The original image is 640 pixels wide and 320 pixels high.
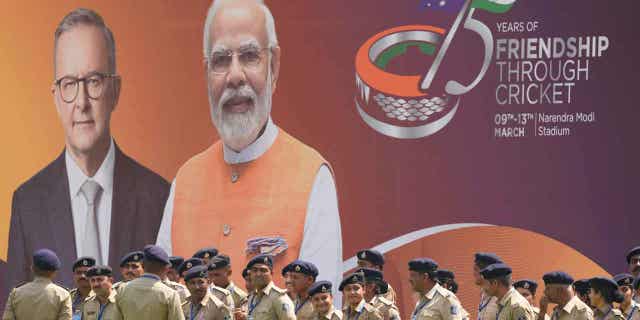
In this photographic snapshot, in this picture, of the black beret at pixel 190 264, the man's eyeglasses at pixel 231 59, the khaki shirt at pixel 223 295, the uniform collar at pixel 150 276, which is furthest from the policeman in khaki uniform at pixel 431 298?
the man's eyeglasses at pixel 231 59

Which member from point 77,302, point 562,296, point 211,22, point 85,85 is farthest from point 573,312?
point 85,85

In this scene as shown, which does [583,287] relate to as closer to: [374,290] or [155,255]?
[374,290]

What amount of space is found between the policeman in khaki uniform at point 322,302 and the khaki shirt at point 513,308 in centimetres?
136

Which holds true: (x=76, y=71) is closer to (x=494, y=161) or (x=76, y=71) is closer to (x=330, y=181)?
(x=330, y=181)

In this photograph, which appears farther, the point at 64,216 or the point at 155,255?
the point at 64,216

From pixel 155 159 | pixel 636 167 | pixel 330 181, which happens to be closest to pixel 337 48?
pixel 330 181

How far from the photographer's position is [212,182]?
53.9ft

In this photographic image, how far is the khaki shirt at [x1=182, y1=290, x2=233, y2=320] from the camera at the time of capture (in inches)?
447

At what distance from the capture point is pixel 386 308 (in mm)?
11508

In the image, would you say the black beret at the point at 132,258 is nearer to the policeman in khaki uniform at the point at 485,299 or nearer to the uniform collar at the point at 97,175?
the policeman in khaki uniform at the point at 485,299

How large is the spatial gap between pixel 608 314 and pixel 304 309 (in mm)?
2634

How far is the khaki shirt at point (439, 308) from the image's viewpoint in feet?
35.6

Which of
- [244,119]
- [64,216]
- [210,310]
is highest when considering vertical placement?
[244,119]

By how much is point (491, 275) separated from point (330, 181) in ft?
18.1
